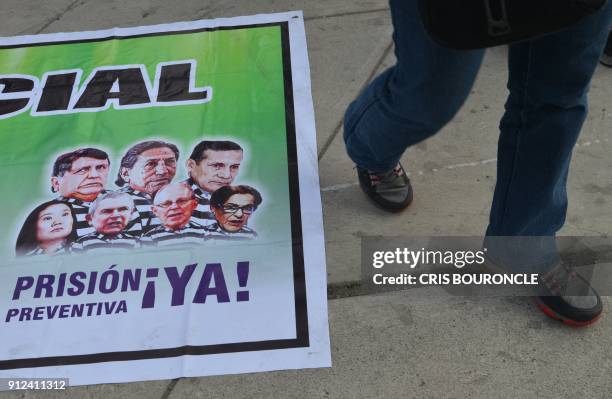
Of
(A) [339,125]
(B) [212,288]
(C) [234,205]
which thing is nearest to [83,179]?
(C) [234,205]

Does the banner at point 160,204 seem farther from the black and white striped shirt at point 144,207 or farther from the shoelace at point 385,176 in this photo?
the shoelace at point 385,176

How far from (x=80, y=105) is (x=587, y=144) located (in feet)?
4.35

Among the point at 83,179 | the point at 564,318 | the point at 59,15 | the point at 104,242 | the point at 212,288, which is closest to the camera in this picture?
the point at 564,318

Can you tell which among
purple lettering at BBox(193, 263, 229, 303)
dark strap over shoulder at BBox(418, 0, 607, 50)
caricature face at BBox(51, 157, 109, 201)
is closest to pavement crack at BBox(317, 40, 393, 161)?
purple lettering at BBox(193, 263, 229, 303)

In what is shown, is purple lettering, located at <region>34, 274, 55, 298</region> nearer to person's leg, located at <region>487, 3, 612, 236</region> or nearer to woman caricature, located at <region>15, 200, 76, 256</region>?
woman caricature, located at <region>15, 200, 76, 256</region>

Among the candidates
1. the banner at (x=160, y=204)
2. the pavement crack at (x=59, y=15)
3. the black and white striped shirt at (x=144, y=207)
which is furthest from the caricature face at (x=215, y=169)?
the pavement crack at (x=59, y=15)

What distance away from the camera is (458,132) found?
1.70m

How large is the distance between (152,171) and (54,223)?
256mm

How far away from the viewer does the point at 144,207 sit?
154 cm

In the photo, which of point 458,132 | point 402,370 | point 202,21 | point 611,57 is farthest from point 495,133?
point 202,21

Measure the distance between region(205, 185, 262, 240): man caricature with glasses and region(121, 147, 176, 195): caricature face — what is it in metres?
0.14

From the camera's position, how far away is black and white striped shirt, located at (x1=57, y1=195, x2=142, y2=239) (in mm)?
1486

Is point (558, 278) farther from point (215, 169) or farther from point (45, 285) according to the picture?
point (45, 285)

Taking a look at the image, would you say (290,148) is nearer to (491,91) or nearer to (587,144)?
(491,91)
